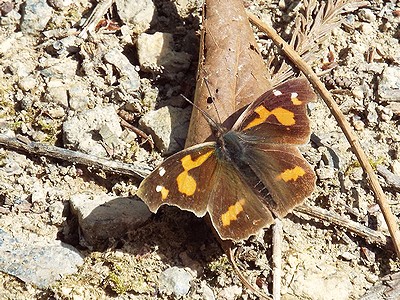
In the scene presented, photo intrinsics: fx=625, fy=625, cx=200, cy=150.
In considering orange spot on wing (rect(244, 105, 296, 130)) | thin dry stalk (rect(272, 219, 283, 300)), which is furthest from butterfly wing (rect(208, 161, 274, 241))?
orange spot on wing (rect(244, 105, 296, 130))

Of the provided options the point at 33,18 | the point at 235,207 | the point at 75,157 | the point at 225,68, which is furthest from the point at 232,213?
the point at 33,18

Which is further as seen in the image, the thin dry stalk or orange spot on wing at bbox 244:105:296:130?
orange spot on wing at bbox 244:105:296:130

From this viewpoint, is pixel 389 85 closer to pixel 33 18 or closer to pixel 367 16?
pixel 367 16

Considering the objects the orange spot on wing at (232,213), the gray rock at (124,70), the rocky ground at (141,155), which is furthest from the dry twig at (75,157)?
the orange spot on wing at (232,213)

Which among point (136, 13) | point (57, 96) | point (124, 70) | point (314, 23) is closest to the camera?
point (57, 96)

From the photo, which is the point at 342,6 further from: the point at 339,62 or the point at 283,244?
the point at 283,244

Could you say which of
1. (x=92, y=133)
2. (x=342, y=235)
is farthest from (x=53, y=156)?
(x=342, y=235)

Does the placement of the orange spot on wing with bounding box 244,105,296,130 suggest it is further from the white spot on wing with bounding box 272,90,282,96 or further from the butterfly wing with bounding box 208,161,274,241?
the butterfly wing with bounding box 208,161,274,241

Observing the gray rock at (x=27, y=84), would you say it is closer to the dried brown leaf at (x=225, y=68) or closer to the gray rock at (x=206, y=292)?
the dried brown leaf at (x=225, y=68)
